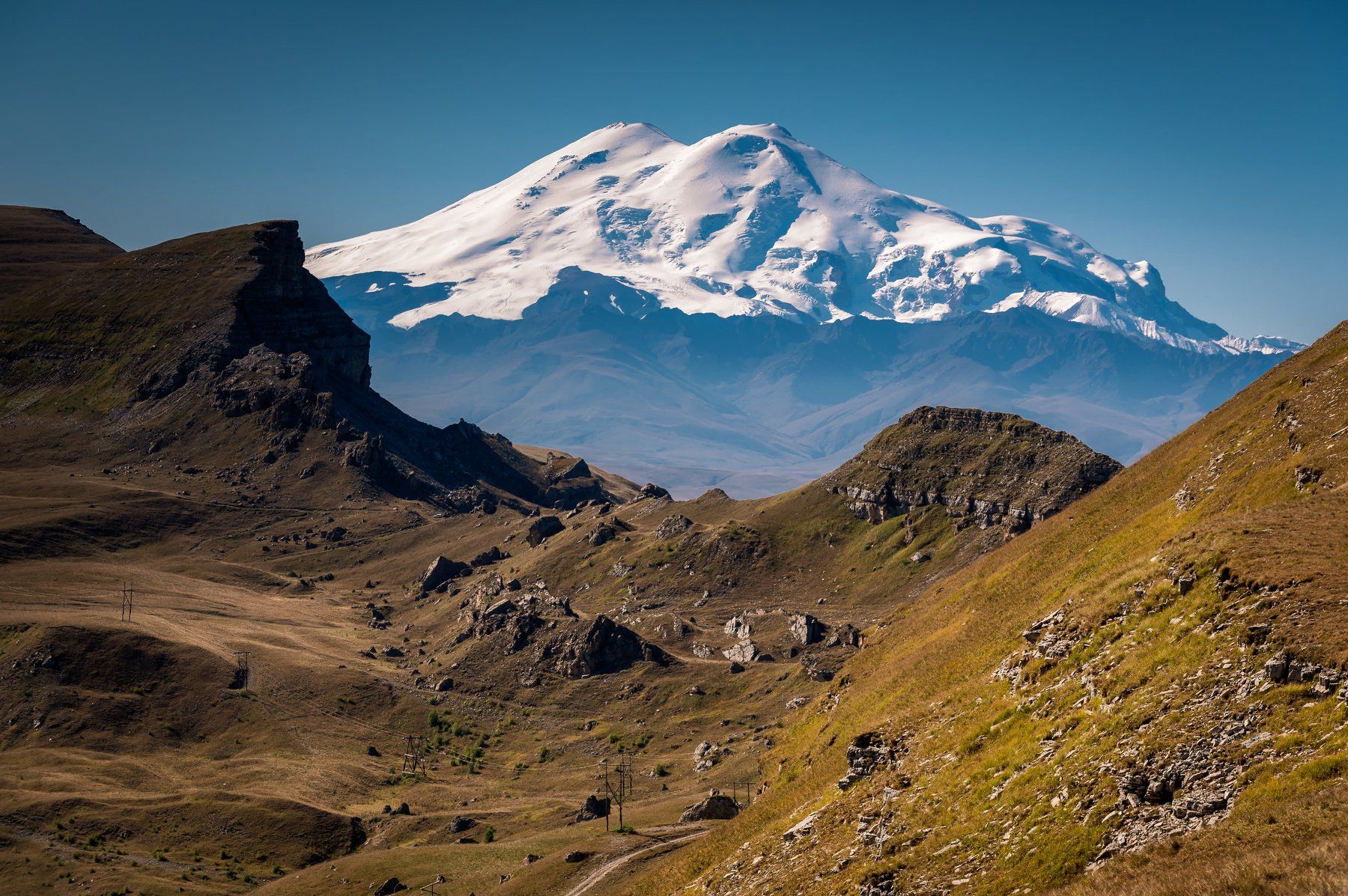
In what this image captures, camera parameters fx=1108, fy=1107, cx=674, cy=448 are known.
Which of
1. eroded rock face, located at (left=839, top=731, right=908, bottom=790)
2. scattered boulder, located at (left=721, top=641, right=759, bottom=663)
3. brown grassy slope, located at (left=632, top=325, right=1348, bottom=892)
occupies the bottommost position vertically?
scattered boulder, located at (left=721, top=641, right=759, bottom=663)

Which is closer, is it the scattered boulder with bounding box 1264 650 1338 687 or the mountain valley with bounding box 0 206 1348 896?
the scattered boulder with bounding box 1264 650 1338 687

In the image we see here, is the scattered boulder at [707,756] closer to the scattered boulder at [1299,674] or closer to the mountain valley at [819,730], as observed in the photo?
the mountain valley at [819,730]

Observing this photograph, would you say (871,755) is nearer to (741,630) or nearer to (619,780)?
(619,780)

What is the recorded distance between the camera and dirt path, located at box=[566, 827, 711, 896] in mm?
87812

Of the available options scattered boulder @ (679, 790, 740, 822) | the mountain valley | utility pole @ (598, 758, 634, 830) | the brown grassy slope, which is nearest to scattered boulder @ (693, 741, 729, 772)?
the mountain valley

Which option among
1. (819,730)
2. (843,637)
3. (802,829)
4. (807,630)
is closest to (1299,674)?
(802,829)

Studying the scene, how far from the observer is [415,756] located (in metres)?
160

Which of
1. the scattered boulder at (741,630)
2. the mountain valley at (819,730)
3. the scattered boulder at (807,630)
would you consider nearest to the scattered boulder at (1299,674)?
the mountain valley at (819,730)

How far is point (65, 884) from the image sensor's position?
359 feet

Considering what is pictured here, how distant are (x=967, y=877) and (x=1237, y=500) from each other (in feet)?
83.4

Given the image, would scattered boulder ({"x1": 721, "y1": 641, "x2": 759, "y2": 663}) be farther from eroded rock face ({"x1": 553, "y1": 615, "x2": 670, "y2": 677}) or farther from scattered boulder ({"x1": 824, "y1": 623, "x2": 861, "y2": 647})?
scattered boulder ({"x1": 824, "y1": 623, "x2": 861, "y2": 647})

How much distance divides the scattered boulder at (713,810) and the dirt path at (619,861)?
187 inches

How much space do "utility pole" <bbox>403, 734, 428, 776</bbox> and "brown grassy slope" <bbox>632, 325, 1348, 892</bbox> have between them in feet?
312

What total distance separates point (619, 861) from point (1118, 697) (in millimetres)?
60414
